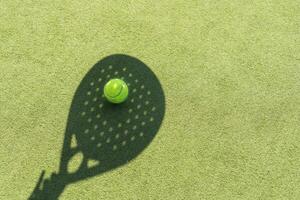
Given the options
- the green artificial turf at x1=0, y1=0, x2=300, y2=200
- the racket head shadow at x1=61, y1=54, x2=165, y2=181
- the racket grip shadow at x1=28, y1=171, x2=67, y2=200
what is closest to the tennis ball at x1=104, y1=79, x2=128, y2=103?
the racket head shadow at x1=61, y1=54, x2=165, y2=181

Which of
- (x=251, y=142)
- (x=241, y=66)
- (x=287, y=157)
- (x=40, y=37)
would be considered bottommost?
(x=287, y=157)

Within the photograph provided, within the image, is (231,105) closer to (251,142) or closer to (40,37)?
(251,142)

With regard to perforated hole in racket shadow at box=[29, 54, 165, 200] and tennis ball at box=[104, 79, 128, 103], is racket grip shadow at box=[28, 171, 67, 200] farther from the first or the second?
tennis ball at box=[104, 79, 128, 103]

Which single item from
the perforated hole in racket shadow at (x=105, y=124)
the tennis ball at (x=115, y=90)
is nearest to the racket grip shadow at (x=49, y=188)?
the perforated hole in racket shadow at (x=105, y=124)

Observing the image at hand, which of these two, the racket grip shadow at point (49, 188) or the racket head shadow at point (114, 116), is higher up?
the racket head shadow at point (114, 116)

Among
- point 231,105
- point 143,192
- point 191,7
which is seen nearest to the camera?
point 143,192

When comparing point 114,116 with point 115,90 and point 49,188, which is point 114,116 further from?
point 49,188

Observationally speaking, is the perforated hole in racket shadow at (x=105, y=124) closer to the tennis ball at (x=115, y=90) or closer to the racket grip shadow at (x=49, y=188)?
the racket grip shadow at (x=49, y=188)

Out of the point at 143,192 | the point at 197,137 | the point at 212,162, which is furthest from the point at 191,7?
the point at 143,192
